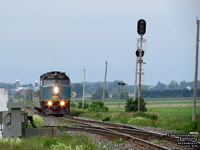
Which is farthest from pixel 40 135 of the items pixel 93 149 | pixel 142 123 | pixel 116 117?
pixel 116 117

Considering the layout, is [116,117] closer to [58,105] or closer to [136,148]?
[58,105]

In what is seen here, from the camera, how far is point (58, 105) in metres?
34.3

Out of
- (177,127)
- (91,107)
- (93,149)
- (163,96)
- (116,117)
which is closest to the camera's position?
(93,149)

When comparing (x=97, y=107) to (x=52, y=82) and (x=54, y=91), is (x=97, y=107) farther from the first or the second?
(x=52, y=82)

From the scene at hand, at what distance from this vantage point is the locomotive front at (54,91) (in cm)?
3378

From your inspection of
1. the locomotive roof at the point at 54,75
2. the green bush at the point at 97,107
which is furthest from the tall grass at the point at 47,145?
the green bush at the point at 97,107

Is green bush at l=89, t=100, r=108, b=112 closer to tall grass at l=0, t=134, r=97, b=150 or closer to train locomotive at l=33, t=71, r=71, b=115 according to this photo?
train locomotive at l=33, t=71, r=71, b=115

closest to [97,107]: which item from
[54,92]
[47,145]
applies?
[54,92]

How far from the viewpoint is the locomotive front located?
33.8 m

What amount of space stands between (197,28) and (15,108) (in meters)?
22.9

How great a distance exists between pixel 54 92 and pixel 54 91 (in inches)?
3.6

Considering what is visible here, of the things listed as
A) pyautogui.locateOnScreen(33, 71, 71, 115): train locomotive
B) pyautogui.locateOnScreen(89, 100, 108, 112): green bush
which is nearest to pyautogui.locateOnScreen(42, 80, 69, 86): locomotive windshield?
pyautogui.locateOnScreen(33, 71, 71, 115): train locomotive

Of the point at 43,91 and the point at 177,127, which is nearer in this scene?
the point at 177,127

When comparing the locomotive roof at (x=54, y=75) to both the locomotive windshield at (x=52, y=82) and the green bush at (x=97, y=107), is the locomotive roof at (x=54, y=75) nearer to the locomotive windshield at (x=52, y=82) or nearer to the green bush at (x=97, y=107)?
the locomotive windshield at (x=52, y=82)
